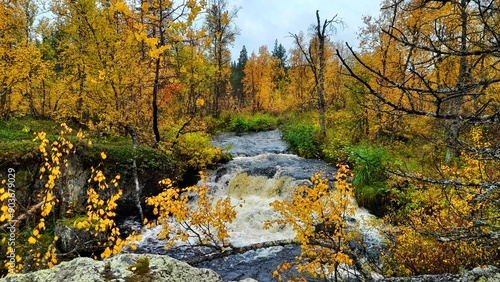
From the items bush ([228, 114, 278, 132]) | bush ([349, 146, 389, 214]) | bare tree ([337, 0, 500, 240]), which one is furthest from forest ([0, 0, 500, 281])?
bush ([228, 114, 278, 132])

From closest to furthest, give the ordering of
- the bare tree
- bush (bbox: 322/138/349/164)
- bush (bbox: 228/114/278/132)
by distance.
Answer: the bare tree
bush (bbox: 322/138/349/164)
bush (bbox: 228/114/278/132)

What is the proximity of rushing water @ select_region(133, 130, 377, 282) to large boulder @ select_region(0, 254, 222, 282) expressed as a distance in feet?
10.1

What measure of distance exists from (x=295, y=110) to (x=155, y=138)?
49.8ft

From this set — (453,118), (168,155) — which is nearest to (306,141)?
(168,155)

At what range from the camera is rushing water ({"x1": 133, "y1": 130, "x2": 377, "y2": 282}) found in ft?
26.9

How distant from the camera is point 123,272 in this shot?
246cm

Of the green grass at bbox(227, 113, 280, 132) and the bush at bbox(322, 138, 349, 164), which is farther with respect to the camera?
the green grass at bbox(227, 113, 280, 132)

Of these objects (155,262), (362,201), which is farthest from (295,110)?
(155,262)

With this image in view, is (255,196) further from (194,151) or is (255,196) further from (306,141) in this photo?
(306,141)

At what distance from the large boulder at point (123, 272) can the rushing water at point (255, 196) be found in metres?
3.08

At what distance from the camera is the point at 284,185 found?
1204 centimetres

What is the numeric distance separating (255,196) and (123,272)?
9.85 meters

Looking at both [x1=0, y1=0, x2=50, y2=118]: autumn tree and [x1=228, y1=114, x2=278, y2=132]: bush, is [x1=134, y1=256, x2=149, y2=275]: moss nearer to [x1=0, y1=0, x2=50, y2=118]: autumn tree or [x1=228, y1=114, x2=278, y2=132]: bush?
[x1=0, y1=0, x2=50, y2=118]: autumn tree

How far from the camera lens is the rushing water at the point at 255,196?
819cm
